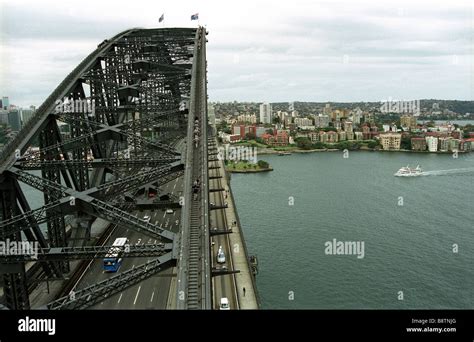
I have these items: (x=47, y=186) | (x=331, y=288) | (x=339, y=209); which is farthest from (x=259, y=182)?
(x=47, y=186)

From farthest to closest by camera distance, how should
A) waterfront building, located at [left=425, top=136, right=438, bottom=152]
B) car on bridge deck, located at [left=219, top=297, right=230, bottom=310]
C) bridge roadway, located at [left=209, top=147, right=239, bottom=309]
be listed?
waterfront building, located at [left=425, top=136, right=438, bottom=152] < bridge roadway, located at [left=209, top=147, right=239, bottom=309] < car on bridge deck, located at [left=219, top=297, right=230, bottom=310]

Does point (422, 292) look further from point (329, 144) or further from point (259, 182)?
point (329, 144)

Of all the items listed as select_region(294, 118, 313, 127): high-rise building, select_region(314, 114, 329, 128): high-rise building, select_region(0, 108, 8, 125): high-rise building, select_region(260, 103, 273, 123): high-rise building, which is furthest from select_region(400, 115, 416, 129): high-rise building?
select_region(0, 108, 8, 125): high-rise building

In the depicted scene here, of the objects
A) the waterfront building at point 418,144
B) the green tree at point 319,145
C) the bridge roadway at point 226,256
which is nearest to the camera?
the bridge roadway at point 226,256

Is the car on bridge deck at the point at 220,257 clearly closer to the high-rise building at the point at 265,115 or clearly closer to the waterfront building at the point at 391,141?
the waterfront building at the point at 391,141

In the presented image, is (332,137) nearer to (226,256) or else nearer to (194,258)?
(226,256)

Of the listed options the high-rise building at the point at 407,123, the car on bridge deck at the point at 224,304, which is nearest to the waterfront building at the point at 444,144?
the high-rise building at the point at 407,123

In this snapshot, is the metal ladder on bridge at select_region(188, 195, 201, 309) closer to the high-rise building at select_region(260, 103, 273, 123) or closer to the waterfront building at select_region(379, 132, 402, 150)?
the waterfront building at select_region(379, 132, 402, 150)
